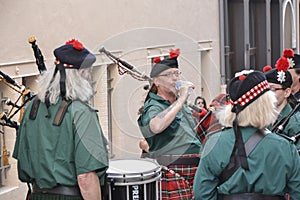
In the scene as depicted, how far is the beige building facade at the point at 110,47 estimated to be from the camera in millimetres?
5285

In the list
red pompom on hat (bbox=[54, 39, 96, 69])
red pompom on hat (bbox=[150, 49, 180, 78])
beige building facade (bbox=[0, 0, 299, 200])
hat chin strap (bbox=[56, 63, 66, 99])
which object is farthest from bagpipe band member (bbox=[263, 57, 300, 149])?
hat chin strap (bbox=[56, 63, 66, 99])

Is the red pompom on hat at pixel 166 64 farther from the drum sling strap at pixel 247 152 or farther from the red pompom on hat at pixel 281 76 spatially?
the drum sling strap at pixel 247 152

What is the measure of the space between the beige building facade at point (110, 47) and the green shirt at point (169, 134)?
128 millimetres

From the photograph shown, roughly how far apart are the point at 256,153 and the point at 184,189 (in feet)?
5.56

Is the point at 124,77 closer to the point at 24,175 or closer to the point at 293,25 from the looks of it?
the point at 24,175

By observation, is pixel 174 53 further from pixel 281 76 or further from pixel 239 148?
pixel 239 148

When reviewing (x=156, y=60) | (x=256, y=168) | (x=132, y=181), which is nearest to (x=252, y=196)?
(x=256, y=168)

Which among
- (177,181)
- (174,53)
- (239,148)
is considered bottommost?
(177,181)

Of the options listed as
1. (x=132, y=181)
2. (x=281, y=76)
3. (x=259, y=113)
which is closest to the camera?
(x=259, y=113)

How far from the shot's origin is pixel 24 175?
4441mm

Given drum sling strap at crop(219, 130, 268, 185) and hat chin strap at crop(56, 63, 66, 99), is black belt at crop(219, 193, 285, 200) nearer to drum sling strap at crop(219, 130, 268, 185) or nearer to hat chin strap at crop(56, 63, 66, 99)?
drum sling strap at crop(219, 130, 268, 185)

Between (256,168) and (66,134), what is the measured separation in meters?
1.10

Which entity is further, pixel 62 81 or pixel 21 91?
pixel 21 91

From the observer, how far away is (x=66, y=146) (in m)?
4.21
